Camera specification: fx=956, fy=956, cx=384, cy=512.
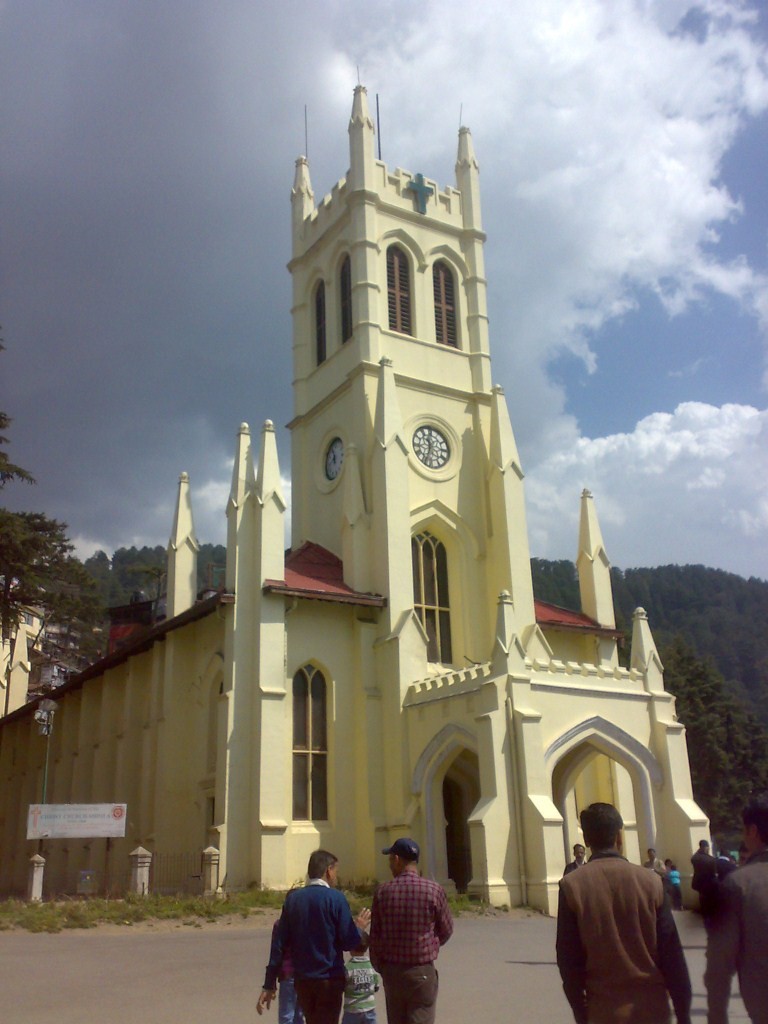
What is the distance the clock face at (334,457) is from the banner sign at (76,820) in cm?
1397

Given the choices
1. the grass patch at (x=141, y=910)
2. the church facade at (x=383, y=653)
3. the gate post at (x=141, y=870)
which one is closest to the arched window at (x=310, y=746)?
the church facade at (x=383, y=653)

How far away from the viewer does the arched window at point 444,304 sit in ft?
113

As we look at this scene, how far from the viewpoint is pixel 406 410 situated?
3181 cm

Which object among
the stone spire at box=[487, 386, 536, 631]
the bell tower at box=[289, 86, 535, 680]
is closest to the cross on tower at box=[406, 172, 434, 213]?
the bell tower at box=[289, 86, 535, 680]

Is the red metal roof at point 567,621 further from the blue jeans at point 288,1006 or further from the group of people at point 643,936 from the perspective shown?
the group of people at point 643,936

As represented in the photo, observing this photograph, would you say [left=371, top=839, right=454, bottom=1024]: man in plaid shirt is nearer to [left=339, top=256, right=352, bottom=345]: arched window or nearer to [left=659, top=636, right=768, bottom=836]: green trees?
[left=339, top=256, right=352, bottom=345]: arched window

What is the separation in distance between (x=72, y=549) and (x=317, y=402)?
1121 centimetres

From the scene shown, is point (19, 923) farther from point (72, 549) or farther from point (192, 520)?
point (192, 520)

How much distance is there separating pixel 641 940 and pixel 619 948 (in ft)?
0.36

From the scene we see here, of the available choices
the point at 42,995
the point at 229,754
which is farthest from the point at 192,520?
the point at 42,995

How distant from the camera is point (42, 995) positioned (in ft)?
36.0

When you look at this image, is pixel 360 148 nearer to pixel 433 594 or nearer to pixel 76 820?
pixel 433 594

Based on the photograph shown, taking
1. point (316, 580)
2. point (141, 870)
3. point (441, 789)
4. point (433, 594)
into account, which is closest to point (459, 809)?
point (441, 789)

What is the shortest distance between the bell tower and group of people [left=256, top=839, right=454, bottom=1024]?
20.3m
